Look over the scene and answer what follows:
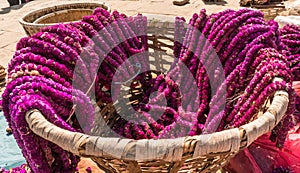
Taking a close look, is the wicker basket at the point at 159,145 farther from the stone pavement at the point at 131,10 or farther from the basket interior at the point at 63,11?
the stone pavement at the point at 131,10

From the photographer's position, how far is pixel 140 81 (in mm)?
1330

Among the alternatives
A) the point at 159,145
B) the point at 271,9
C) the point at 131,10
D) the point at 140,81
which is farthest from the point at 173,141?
the point at 131,10

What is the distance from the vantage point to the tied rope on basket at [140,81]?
2.46 feet

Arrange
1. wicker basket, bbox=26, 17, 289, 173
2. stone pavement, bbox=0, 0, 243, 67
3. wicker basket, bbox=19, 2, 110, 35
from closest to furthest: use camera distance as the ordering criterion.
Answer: wicker basket, bbox=26, 17, 289, 173
wicker basket, bbox=19, 2, 110, 35
stone pavement, bbox=0, 0, 243, 67

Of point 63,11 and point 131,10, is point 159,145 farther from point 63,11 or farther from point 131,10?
point 131,10

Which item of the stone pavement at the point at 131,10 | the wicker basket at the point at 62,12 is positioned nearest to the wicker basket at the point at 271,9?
the stone pavement at the point at 131,10

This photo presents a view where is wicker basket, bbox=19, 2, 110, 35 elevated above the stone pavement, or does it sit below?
above

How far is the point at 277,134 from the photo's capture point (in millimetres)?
820

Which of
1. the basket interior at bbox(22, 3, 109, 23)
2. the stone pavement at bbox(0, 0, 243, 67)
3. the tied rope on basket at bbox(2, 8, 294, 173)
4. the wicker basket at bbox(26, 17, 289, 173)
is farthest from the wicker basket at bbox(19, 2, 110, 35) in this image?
the wicker basket at bbox(26, 17, 289, 173)

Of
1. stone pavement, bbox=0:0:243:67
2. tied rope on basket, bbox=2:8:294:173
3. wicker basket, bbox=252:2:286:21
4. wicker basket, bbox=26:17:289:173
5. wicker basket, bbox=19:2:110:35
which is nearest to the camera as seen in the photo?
wicker basket, bbox=26:17:289:173

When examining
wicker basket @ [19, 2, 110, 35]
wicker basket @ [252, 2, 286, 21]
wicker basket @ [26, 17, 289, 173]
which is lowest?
wicker basket @ [252, 2, 286, 21]

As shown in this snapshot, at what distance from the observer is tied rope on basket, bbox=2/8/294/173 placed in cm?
75

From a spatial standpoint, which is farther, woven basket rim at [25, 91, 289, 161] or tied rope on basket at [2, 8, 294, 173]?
tied rope on basket at [2, 8, 294, 173]

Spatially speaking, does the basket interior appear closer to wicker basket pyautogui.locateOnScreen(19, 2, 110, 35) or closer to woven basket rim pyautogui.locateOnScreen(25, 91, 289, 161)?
wicker basket pyautogui.locateOnScreen(19, 2, 110, 35)
